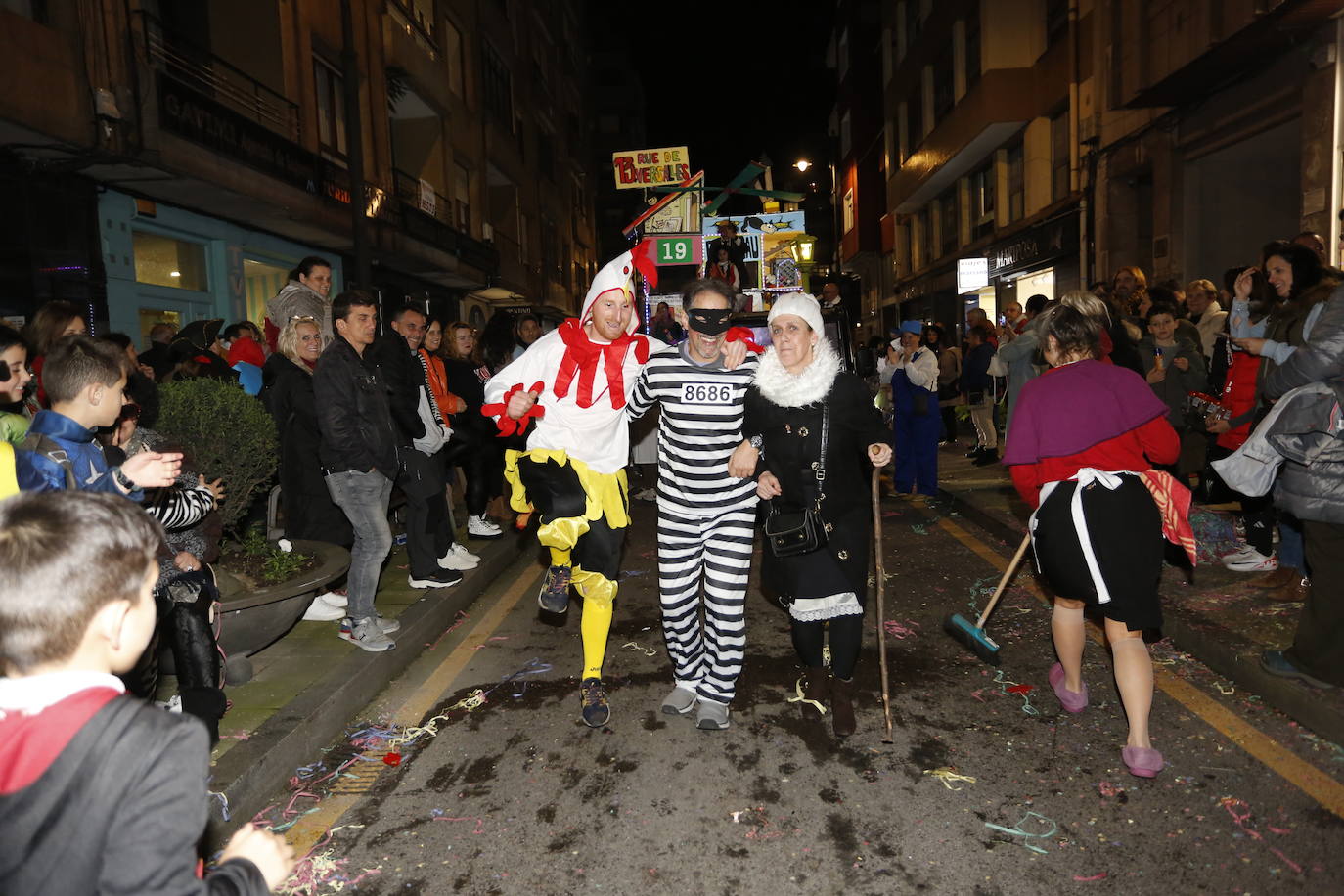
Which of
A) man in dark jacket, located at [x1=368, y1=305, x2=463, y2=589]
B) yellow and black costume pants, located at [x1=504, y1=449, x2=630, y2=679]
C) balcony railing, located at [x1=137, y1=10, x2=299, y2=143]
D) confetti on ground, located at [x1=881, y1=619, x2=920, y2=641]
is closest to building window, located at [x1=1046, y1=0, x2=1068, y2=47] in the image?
balcony railing, located at [x1=137, y1=10, x2=299, y2=143]

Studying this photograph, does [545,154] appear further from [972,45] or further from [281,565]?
[281,565]

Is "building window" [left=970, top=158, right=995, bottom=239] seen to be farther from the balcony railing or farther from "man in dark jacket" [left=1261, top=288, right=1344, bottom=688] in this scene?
"man in dark jacket" [left=1261, top=288, right=1344, bottom=688]

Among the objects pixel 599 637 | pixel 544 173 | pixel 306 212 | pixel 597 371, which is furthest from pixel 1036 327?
pixel 544 173

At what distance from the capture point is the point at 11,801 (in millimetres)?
1420

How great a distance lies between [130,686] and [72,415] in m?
1.03

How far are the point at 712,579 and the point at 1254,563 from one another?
4.33 m

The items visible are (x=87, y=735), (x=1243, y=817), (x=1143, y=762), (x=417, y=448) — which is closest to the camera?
(x=87, y=735)

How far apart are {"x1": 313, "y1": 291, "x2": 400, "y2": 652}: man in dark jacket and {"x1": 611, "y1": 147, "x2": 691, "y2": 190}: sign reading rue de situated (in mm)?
24655

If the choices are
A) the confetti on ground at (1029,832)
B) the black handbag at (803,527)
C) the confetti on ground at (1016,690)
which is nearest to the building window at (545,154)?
the confetti on ground at (1016,690)

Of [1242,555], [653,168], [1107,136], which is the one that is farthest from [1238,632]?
[653,168]

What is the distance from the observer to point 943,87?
2584cm

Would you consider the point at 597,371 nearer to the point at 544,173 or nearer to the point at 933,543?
the point at 933,543

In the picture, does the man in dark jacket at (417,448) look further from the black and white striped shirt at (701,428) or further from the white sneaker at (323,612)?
the black and white striped shirt at (701,428)

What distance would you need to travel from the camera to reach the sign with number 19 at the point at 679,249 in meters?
18.5
